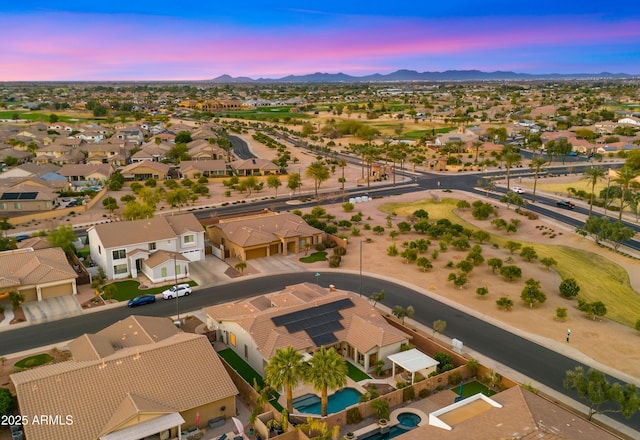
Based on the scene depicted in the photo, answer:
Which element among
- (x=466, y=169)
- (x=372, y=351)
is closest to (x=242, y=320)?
(x=372, y=351)

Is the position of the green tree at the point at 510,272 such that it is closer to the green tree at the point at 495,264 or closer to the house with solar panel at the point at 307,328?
the green tree at the point at 495,264

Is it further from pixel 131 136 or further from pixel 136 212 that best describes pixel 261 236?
pixel 131 136

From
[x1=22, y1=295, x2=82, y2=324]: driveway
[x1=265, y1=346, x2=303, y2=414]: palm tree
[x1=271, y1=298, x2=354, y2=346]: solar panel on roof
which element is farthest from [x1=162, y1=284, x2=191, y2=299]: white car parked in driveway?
[x1=265, y1=346, x2=303, y2=414]: palm tree

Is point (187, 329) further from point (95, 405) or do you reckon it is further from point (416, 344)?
point (416, 344)

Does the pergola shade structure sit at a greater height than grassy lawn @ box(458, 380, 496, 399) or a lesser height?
greater

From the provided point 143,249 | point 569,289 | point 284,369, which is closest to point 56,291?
point 143,249

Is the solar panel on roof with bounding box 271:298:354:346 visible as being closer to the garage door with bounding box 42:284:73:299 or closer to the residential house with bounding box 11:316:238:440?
the residential house with bounding box 11:316:238:440

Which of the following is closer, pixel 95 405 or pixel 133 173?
pixel 95 405
